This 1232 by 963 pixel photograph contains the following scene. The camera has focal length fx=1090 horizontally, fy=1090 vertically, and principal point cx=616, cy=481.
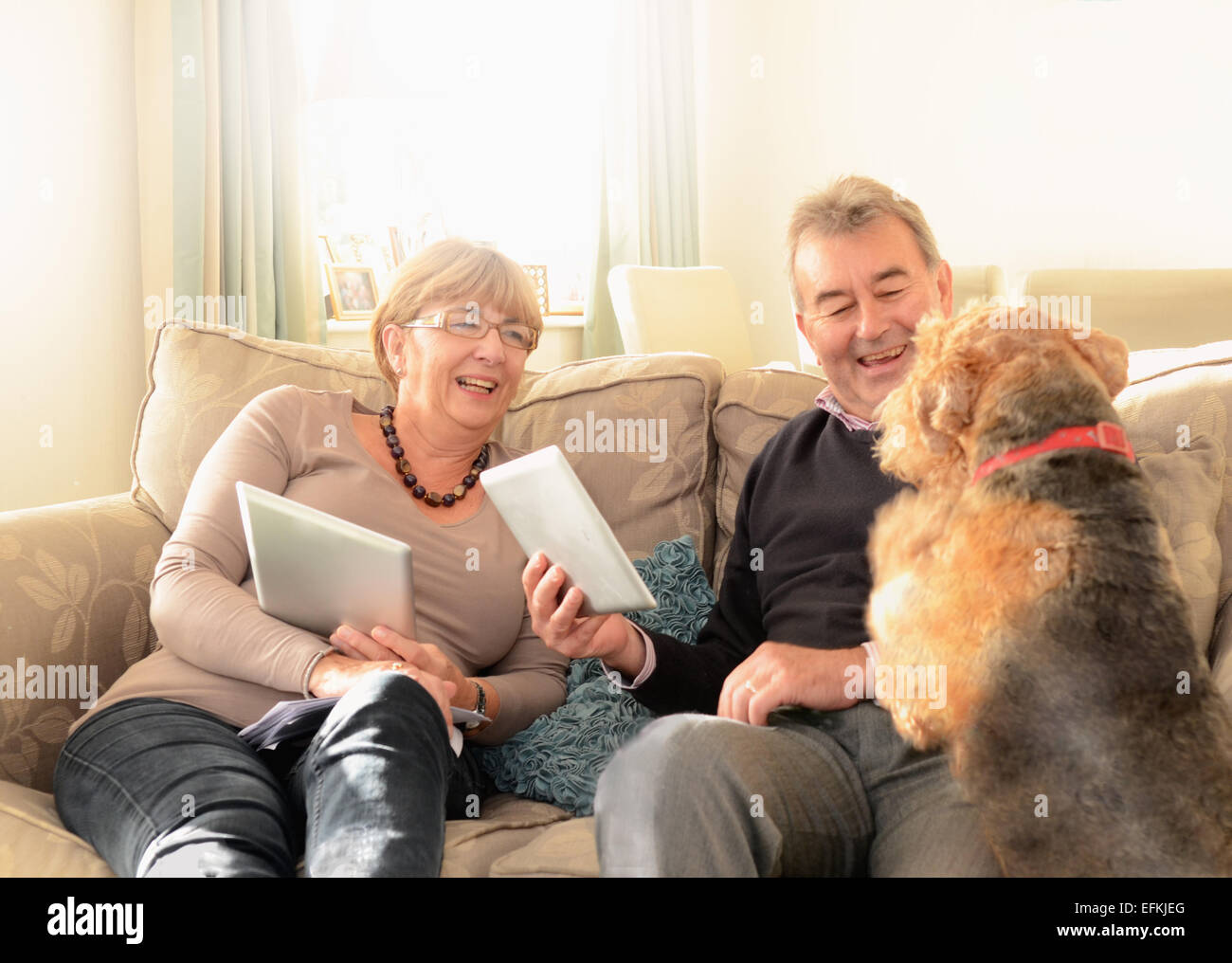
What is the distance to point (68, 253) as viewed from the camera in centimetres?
304

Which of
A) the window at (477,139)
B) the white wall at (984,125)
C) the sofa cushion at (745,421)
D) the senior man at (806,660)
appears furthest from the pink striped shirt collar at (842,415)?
the window at (477,139)

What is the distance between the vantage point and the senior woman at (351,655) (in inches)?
45.1

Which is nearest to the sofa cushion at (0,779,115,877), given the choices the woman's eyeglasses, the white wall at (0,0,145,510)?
the woman's eyeglasses

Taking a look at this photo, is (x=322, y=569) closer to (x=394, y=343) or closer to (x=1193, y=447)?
(x=394, y=343)

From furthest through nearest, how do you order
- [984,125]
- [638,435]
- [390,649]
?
[984,125] → [638,435] → [390,649]

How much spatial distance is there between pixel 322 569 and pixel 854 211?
84 centimetres

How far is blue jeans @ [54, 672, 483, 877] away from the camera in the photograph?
42.9 inches

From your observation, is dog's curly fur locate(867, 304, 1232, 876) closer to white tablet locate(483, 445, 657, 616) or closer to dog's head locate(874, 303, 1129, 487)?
dog's head locate(874, 303, 1129, 487)

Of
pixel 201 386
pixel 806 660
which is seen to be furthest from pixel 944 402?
pixel 201 386

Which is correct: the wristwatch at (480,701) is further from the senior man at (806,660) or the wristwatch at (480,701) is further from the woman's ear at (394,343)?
the woman's ear at (394,343)

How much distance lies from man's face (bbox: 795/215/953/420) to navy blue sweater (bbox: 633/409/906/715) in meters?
0.08

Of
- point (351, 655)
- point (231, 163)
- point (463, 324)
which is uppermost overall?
point (231, 163)
